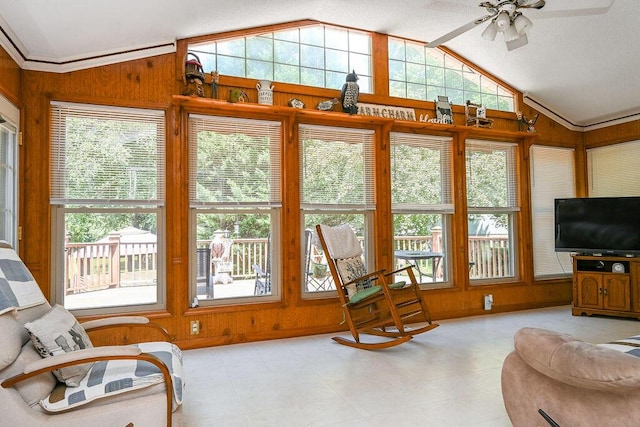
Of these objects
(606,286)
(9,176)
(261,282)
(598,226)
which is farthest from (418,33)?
(9,176)

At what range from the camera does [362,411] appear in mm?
2236

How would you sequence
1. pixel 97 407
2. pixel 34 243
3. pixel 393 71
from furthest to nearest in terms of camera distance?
pixel 393 71
pixel 34 243
pixel 97 407

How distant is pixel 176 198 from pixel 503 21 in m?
2.94

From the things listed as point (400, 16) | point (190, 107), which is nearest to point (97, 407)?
point (190, 107)

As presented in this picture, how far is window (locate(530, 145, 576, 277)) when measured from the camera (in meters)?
5.10

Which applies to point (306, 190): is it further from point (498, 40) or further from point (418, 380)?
point (498, 40)

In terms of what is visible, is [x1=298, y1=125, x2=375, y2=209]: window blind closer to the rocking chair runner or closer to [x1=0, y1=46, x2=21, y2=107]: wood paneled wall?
the rocking chair runner

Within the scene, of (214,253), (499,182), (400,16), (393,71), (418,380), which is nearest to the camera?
(418,380)

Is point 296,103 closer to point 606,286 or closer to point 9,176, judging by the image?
point 9,176

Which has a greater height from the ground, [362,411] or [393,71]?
[393,71]

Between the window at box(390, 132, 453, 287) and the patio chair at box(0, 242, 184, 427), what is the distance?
10.1ft

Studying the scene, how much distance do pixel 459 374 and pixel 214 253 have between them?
7.57ft

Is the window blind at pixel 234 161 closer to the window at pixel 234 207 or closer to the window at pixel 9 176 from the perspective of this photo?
the window at pixel 234 207

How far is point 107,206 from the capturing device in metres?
3.30
